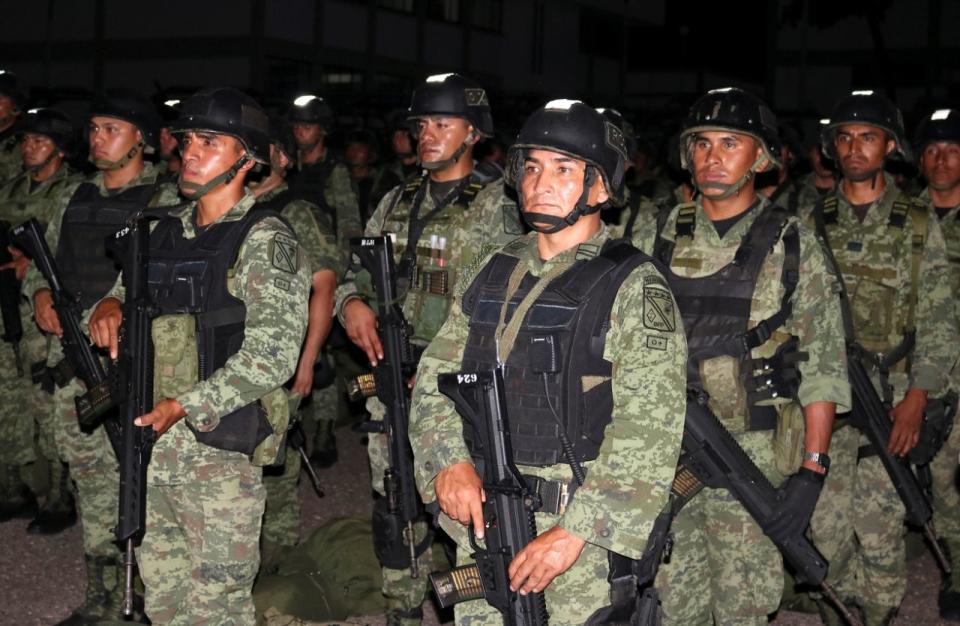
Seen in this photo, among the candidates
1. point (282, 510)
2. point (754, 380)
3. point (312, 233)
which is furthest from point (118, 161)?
point (754, 380)

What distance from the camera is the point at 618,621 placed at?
10.8 ft

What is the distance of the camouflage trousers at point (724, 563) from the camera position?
439 cm

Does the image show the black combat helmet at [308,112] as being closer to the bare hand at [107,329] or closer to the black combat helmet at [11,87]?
the black combat helmet at [11,87]

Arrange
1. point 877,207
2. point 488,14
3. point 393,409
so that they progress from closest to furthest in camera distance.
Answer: point 393,409 < point 877,207 < point 488,14

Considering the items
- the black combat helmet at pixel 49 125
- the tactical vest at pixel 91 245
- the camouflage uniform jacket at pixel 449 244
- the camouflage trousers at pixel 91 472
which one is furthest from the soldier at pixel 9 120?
the camouflage uniform jacket at pixel 449 244

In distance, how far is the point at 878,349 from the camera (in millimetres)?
5535

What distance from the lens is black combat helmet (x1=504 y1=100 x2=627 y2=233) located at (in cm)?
342

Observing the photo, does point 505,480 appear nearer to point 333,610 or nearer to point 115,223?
point 333,610

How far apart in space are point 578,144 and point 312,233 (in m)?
3.28

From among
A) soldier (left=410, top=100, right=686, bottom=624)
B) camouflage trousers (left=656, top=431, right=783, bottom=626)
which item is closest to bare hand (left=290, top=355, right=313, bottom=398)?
camouflage trousers (left=656, top=431, right=783, bottom=626)

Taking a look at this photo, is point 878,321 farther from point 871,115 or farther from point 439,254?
point 439,254

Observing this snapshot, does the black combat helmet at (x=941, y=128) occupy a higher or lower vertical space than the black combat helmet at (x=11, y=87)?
lower

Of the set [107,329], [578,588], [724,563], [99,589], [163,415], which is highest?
[107,329]

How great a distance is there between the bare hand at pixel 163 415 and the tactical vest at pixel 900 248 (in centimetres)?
315
